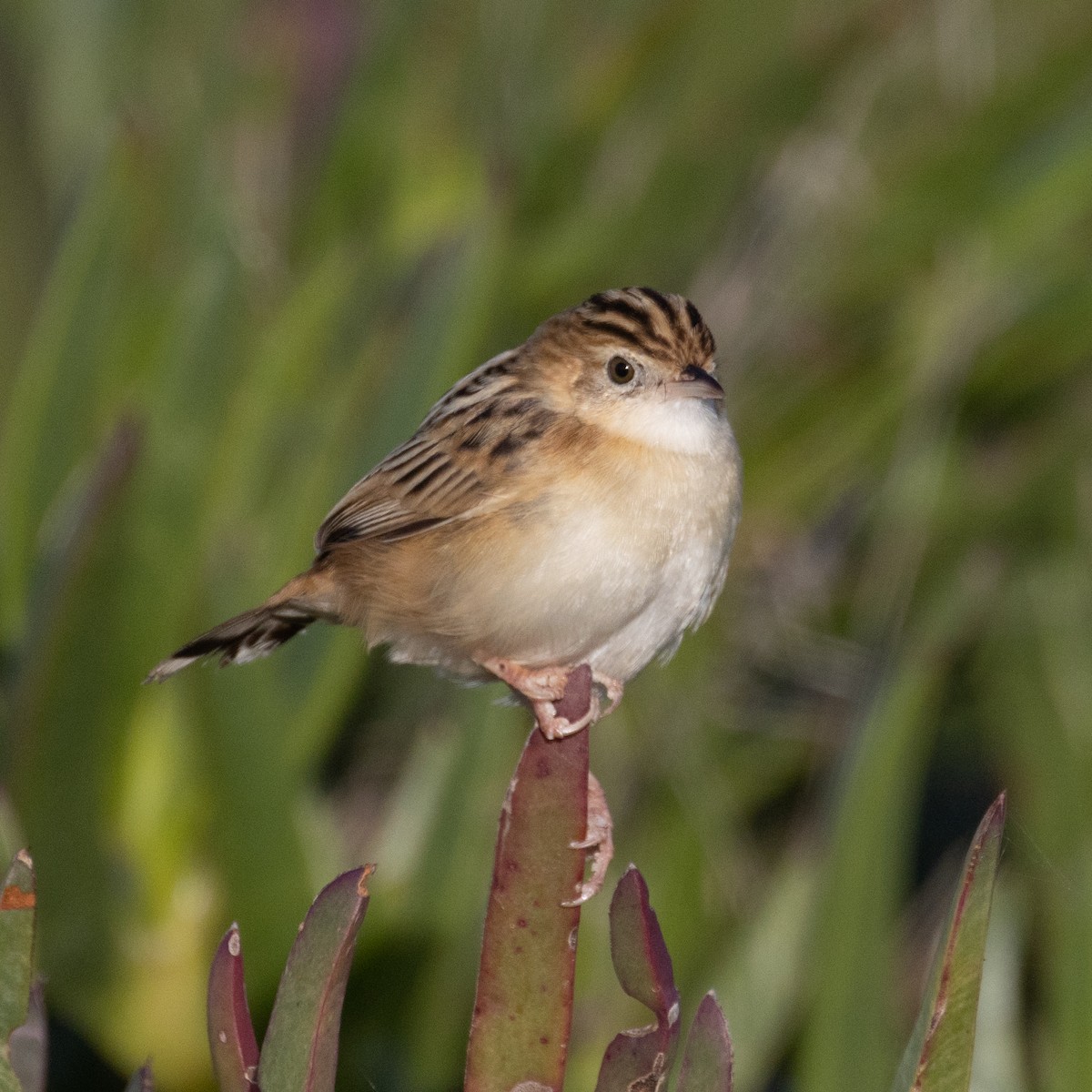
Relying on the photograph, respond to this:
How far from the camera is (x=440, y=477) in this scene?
115 inches

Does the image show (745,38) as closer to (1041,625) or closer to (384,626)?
(1041,625)

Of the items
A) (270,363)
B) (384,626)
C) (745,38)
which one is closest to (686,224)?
(745,38)

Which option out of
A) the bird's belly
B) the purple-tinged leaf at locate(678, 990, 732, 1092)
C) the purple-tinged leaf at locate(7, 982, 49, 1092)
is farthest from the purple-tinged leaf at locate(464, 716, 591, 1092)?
the bird's belly

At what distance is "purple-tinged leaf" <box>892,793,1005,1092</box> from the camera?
1878mm

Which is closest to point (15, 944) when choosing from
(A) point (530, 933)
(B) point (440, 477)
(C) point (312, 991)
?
(C) point (312, 991)

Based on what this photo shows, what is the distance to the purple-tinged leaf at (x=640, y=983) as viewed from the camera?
1.91m

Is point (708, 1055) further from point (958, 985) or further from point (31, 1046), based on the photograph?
point (31, 1046)

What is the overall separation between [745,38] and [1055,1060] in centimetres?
332

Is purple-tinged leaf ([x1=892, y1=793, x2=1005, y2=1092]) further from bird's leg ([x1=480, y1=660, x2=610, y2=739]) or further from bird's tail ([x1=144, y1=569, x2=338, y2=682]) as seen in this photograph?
bird's tail ([x1=144, y1=569, x2=338, y2=682])

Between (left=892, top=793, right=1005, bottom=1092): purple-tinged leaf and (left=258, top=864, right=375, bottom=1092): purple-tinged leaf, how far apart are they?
62cm

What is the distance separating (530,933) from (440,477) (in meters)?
1.05

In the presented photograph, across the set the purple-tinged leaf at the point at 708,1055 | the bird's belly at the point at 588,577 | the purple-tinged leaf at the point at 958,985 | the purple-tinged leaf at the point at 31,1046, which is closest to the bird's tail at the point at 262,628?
the bird's belly at the point at 588,577

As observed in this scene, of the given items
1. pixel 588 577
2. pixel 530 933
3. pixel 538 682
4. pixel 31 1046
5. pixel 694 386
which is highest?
pixel 694 386

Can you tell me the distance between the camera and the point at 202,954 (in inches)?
136
